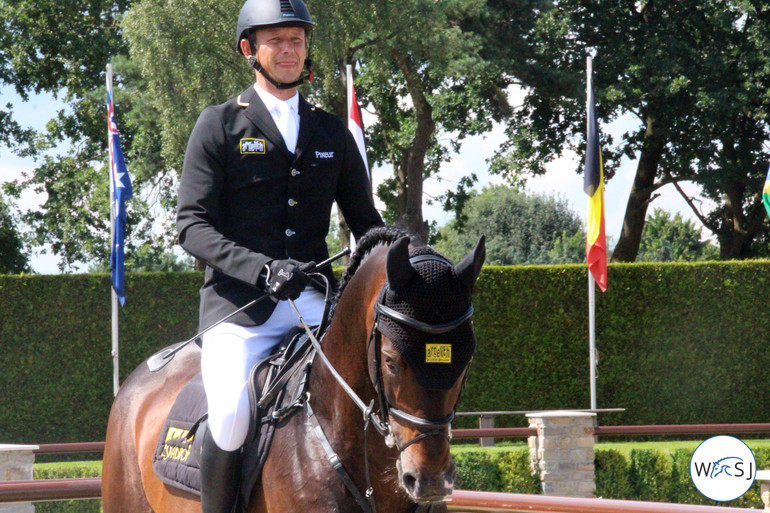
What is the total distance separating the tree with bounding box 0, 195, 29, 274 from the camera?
27.2 m

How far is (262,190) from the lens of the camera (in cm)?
359

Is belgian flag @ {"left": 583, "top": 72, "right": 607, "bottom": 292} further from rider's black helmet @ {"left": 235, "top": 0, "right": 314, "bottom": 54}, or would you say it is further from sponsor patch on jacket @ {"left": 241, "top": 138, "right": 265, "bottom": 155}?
sponsor patch on jacket @ {"left": 241, "top": 138, "right": 265, "bottom": 155}

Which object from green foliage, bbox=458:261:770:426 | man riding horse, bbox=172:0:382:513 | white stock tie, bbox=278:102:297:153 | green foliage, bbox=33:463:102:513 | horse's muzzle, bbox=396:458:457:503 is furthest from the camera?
green foliage, bbox=458:261:770:426

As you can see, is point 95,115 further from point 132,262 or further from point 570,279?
point 570,279

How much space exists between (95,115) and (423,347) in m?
27.2

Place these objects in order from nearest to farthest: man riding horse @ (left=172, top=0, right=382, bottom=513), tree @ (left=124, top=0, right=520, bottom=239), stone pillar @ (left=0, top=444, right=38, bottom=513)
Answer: man riding horse @ (left=172, top=0, right=382, bottom=513) → stone pillar @ (left=0, top=444, right=38, bottom=513) → tree @ (left=124, top=0, right=520, bottom=239)

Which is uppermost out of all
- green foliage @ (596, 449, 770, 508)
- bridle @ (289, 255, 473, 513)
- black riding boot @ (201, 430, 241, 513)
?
bridle @ (289, 255, 473, 513)

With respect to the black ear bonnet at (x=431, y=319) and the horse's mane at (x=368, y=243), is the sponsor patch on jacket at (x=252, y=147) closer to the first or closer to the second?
the horse's mane at (x=368, y=243)

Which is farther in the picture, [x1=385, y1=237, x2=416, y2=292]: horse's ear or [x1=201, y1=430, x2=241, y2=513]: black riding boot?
[x1=201, y1=430, x2=241, y2=513]: black riding boot

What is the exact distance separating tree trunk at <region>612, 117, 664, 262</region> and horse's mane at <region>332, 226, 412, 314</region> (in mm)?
24336

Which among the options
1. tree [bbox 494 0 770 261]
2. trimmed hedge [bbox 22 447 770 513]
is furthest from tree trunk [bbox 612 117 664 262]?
trimmed hedge [bbox 22 447 770 513]

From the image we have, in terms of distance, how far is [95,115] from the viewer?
91.8 ft

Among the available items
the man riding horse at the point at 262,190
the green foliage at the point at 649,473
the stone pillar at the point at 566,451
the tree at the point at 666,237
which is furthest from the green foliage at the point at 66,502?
the tree at the point at 666,237

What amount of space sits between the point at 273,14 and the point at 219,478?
5.64 feet
